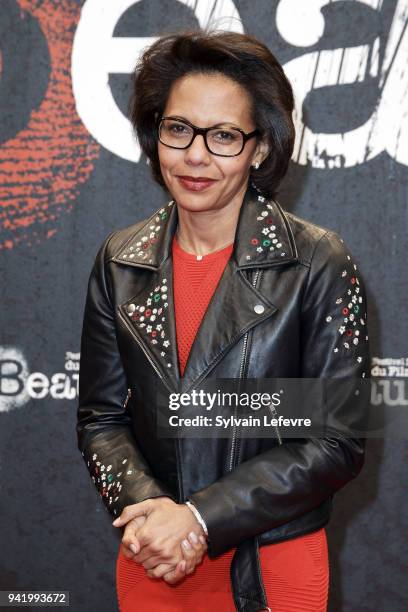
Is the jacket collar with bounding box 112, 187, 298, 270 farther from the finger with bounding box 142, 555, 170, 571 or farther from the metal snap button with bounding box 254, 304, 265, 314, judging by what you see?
the finger with bounding box 142, 555, 170, 571

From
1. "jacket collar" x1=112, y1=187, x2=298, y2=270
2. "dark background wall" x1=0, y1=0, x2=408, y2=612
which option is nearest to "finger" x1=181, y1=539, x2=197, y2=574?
"jacket collar" x1=112, y1=187, x2=298, y2=270

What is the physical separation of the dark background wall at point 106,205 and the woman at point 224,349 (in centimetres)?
94

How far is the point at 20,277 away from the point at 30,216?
226mm

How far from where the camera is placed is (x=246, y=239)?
1854mm

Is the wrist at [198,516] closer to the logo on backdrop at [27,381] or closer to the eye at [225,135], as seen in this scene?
the eye at [225,135]

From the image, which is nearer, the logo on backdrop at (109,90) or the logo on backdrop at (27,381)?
the logo on backdrop at (109,90)

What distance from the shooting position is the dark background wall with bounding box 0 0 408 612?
278cm

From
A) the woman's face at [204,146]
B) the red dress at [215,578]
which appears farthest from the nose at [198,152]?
the red dress at [215,578]

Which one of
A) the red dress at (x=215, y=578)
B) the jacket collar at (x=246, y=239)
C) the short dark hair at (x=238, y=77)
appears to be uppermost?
the short dark hair at (x=238, y=77)

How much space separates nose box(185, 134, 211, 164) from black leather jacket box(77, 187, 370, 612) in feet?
0.60

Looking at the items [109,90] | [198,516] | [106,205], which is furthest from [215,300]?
[109,90]

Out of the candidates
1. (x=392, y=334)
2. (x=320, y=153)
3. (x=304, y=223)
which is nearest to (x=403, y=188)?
(x=320, y=153)

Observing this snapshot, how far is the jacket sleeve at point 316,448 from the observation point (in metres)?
1.67

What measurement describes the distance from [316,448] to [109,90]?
1.65 metres
